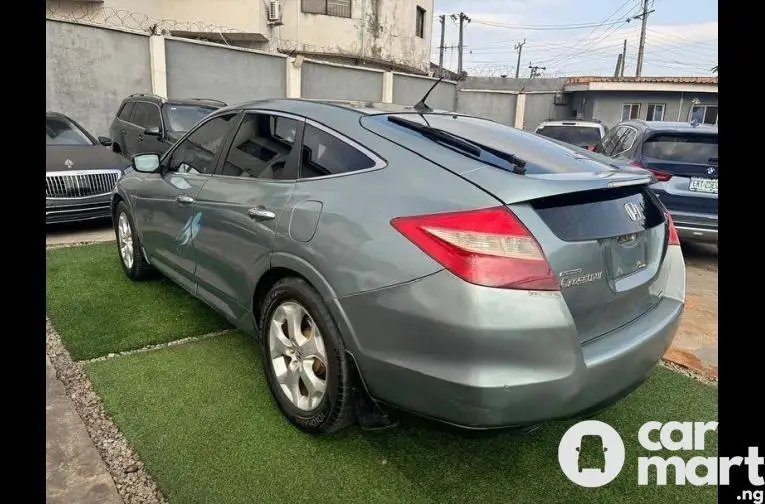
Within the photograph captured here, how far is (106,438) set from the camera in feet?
8.55

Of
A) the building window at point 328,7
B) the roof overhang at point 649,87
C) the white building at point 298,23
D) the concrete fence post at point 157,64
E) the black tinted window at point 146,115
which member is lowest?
the black tinted window at point 146,115

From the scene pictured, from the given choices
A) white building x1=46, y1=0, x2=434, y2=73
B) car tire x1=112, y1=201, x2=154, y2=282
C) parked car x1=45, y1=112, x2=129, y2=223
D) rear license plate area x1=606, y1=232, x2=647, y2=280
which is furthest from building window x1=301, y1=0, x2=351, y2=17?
rear license plate area x1=606, y1=232, x2=647, y2=280

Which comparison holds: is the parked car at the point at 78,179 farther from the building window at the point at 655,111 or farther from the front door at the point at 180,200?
the building window at the point at 655,111

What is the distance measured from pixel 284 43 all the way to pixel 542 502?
21.2 m

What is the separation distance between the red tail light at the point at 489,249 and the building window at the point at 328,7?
2176 centimetres

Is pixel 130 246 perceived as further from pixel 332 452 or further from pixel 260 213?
pixel 332 452

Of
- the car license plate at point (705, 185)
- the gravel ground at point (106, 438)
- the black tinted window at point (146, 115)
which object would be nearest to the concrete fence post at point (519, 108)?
the black tinted window at point (146, 115)

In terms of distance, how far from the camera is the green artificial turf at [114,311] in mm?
3604

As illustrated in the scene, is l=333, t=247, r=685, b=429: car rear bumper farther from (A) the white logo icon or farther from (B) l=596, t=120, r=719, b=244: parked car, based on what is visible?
(B) l=596, t=120, r=719, b=244: parked car

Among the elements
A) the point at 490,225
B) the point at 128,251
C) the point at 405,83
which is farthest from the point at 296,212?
the point at 405,83

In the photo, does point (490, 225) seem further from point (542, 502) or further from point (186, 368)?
point (186, 368)

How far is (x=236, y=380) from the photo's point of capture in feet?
10.2

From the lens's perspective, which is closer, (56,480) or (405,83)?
(56,480)
